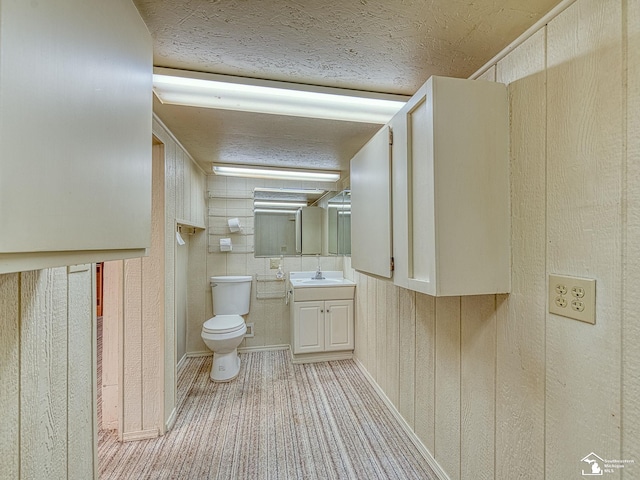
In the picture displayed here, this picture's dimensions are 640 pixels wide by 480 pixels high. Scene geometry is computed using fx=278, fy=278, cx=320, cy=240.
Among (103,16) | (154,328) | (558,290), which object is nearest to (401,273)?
(558,290)

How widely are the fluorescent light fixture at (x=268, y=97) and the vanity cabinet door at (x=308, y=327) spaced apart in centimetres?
191

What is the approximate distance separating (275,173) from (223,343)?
6.06 feet

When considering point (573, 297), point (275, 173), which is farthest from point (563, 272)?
point (275, 173)

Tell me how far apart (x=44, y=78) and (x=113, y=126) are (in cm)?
23

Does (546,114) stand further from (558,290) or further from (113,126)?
(113,126)

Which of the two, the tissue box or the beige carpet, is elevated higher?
the tissue box

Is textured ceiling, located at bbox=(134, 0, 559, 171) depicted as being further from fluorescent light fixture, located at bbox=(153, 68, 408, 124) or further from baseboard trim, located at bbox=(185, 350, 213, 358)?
baseboard trim, located at bbox=(185, 350, 213, 358)

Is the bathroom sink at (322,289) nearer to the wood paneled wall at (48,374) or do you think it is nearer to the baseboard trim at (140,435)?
the baseboard trim at (140,435)

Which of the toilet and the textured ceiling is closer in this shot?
the textured ceiling

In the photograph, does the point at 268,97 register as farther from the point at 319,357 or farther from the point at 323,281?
the point at 319,357

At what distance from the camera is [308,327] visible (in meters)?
2.94

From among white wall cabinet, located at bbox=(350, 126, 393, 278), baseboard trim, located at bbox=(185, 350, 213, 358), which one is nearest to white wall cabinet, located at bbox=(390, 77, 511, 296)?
white wall cabinet, located at bbox=(350, 126, 393, 278)

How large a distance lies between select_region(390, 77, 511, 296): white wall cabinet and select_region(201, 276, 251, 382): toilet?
1997mm

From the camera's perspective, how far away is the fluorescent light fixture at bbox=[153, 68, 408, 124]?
1406mm
